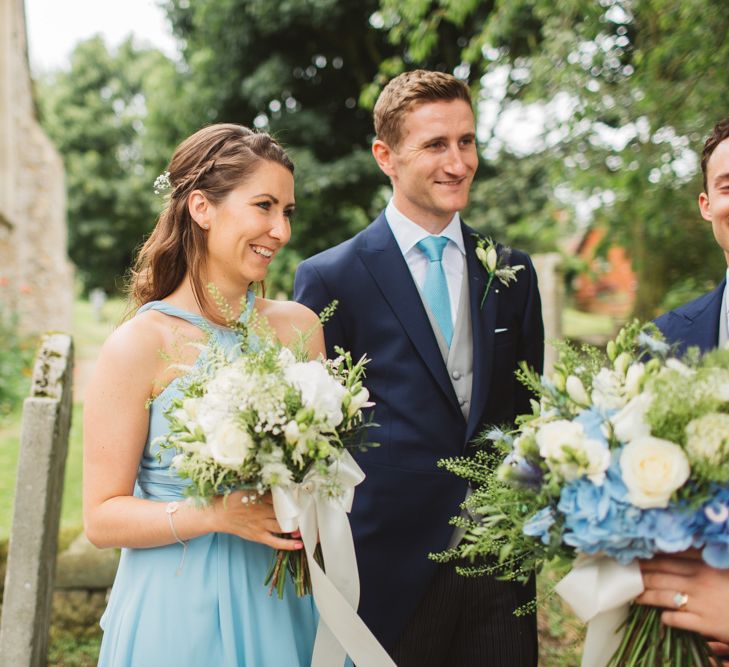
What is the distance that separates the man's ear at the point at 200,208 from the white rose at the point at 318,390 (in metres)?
0.80

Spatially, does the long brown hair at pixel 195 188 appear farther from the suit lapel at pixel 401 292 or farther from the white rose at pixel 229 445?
the white rose at pixel 229 445

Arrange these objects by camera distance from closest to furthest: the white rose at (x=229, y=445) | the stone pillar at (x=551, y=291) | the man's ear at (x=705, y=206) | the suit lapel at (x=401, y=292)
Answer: the white rose at (x=229, y=445), the man's ear at (x=705, y=206), the suit lapel at (x=401, y=292), the stone pillar at (x=551, y=291)

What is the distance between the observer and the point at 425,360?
279 cm

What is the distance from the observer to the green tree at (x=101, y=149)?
104 ft

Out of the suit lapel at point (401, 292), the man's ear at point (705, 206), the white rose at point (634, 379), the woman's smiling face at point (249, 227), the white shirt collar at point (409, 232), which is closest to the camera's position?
the white rose at point (634, 379)

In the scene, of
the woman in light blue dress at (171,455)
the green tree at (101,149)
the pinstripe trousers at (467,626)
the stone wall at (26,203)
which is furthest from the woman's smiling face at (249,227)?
the green tree at (101,149)

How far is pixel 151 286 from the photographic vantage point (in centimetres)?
262

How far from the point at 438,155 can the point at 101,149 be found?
33234 mm

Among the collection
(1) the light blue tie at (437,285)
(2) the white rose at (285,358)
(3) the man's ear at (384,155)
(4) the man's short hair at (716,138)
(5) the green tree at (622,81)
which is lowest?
(2) the white rose at (285,358)

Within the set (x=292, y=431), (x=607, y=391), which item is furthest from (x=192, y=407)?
(x=607, y=391)

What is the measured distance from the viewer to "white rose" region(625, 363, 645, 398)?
5.62ft

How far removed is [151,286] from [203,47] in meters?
12.6

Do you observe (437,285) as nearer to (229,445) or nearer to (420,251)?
(420,251)

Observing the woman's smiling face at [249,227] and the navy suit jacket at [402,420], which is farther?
the navy suit jacket at [402,420]
